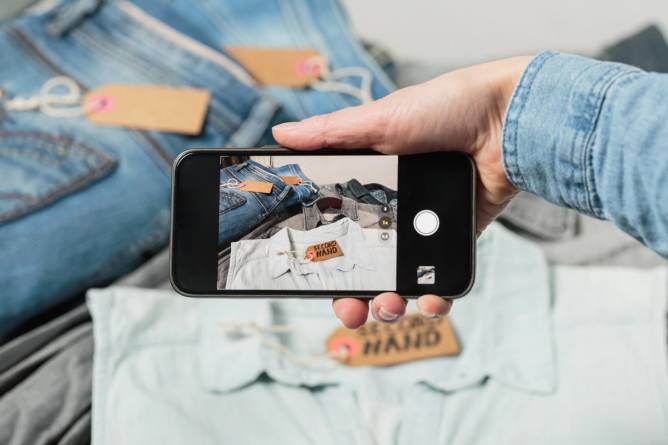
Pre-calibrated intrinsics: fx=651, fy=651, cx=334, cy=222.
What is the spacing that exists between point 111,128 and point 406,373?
379 millimetres

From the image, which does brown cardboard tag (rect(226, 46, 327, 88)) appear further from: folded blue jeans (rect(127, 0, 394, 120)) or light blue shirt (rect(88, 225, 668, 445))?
light blue shirt (rect(88, 225, 668, 445))

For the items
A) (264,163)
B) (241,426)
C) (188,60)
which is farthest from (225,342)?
(188,60)

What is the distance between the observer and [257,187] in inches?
17.2

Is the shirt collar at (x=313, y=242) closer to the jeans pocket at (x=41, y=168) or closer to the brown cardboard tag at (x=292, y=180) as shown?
the brown cardboard tag at (x=292, y=180)

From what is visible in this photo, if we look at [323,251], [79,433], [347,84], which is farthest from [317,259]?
[347,84]

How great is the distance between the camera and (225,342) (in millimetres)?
577

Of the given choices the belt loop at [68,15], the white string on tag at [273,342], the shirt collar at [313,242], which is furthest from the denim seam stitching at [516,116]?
the belt loop at [68,15]

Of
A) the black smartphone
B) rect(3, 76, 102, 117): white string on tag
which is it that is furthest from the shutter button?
rect(3, 76, 102, 117): white string on tag

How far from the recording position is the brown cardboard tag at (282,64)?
29.5 inches

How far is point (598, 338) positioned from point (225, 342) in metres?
Answer: 0.34

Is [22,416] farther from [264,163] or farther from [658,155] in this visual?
[658,155]

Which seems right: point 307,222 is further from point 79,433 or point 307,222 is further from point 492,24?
point 492,24

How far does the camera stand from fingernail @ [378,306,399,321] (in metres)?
0.45

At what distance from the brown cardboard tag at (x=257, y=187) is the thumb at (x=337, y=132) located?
31 millimetres
